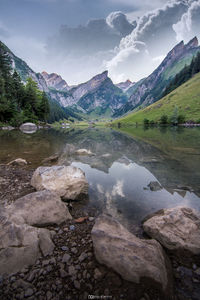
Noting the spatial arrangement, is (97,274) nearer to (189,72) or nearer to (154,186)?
(154,186)

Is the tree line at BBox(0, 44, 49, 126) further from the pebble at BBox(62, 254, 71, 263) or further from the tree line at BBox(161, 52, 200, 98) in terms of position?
the tree line at BBox(161, 52, 200, 98)

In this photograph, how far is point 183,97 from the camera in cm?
12075

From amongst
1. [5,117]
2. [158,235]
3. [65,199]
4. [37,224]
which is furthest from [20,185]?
[5,117]

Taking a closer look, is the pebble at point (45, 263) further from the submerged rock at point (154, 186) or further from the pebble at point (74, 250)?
the submerged rock at point (154, 186)

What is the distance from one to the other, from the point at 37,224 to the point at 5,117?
76.9 meters

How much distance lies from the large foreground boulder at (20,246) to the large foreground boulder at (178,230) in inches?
148

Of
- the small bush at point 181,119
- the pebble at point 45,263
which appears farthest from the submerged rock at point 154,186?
the small bush at point 181,119

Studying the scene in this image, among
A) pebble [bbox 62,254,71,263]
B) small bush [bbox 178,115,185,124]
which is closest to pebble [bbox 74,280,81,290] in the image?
pebble [bbox 62,254,71,263]

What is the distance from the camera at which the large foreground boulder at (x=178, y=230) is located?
14.8 ft

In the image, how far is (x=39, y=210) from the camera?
18.6 feet

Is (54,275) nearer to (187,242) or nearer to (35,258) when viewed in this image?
(35,258)

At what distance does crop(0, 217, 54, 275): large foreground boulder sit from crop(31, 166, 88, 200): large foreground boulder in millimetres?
3150

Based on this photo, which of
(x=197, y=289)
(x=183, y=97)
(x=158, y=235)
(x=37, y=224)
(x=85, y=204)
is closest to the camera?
(x=197, y=289)

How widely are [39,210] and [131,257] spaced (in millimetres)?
3925
